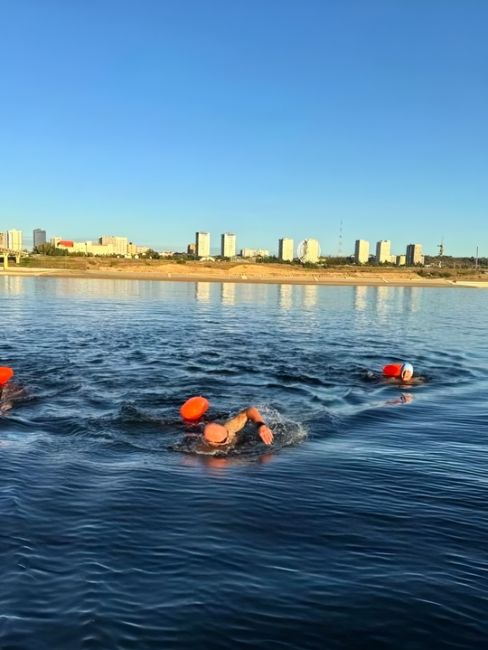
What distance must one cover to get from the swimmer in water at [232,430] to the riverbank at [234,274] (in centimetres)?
8550

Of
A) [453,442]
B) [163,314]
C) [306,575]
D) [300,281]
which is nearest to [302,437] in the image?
[453,442]

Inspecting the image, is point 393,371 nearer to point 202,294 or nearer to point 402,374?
point 402,374

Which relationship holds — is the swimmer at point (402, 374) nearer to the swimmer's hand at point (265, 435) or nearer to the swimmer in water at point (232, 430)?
the swimmer in water at point (232, 430)

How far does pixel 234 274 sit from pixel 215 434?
104926mm

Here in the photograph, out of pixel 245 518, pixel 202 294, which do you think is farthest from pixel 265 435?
pixel 202 294

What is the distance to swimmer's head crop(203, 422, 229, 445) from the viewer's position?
11.2 metres

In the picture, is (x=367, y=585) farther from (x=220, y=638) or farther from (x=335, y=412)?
(x=335, y=412)

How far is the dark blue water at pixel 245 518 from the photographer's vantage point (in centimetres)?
562

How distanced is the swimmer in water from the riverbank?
281ft

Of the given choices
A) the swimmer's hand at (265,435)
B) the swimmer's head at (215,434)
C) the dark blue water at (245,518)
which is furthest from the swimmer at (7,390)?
the swimmer's hand at (265,435)

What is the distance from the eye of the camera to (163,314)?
40.2 meters

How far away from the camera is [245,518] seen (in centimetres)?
786

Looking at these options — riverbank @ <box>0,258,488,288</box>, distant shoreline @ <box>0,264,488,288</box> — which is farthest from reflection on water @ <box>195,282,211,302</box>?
riverbank @ <box>0,258,488,288</box>

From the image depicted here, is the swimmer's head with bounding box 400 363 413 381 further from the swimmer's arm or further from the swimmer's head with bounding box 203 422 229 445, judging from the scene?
the swimmer's head with bounding box 203 422 229 445
